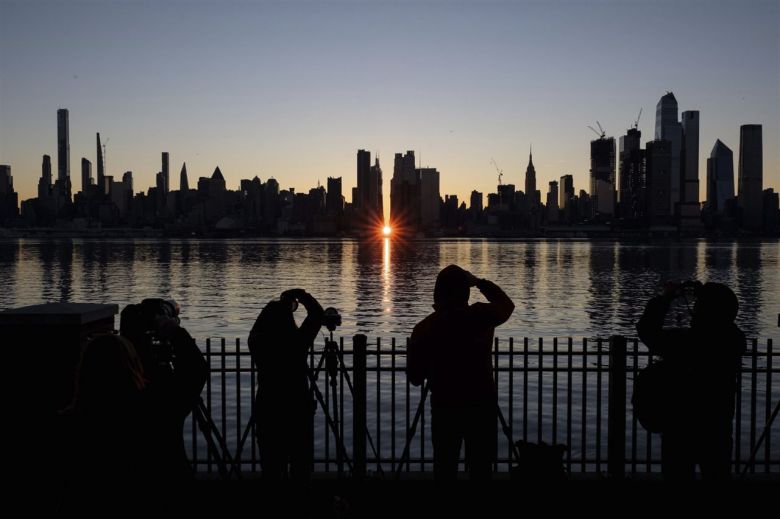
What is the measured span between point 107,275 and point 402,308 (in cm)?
4829

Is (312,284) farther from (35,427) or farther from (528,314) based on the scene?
(35,427)

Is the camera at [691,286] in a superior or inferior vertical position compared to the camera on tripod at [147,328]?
superior

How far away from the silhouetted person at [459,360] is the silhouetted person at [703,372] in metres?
1.33

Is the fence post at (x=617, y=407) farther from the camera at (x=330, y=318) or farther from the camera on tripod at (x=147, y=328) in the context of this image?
the camera on tripod at (x=147, y=328)

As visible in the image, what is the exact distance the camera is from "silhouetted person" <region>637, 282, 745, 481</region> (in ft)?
19.6

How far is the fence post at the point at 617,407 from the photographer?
7.96 meters

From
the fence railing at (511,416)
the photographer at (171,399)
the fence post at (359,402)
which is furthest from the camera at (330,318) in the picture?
the photographer at (171,399)

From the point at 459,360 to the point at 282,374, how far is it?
162 centimetres

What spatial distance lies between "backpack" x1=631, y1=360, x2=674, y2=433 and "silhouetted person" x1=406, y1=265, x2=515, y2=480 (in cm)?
123

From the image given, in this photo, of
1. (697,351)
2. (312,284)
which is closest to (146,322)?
(697,351)

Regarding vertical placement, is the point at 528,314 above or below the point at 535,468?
below

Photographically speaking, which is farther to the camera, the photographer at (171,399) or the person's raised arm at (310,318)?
the person's raised arm at (310,318)

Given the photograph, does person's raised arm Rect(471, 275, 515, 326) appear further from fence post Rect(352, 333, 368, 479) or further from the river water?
the river water

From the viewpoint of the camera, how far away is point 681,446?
A: 6.23 metres
